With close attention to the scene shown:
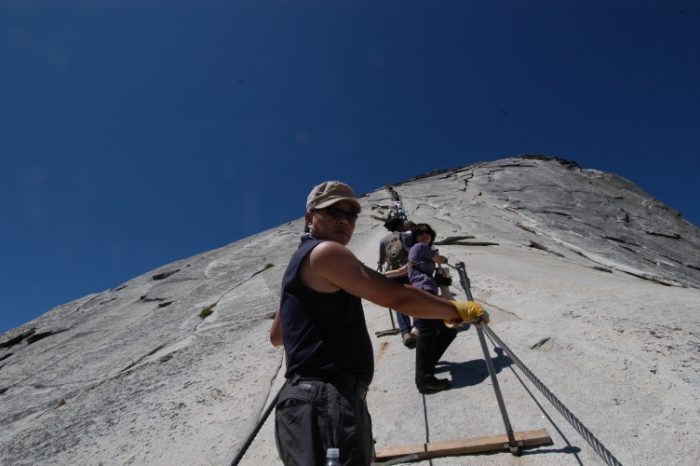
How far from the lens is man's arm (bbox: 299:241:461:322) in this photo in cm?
180

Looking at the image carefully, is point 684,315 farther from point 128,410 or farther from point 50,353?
point 50,353

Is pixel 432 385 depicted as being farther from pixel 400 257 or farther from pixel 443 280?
pixel 400 257

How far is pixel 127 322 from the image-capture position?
34.2 feet

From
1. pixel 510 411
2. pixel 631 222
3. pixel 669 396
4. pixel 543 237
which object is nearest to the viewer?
pixel 669 396

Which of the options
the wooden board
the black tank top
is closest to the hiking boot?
the wooden board

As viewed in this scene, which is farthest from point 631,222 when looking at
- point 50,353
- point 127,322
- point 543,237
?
point 50,353

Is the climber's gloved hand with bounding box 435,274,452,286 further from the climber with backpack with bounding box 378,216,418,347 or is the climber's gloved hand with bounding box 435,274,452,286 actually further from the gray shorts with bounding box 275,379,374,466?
the gray shorts with bounding box 275,379,374,466

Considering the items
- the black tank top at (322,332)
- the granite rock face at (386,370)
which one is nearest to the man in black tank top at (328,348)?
the black tank top at (322,332)

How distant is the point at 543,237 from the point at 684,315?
420 inches

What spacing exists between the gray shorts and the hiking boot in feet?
7.95

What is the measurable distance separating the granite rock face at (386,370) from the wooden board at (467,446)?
2.7 inches

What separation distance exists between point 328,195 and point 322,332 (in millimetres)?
731

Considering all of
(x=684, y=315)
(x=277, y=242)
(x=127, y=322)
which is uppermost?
(x=277, y=242)

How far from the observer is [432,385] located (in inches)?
161
